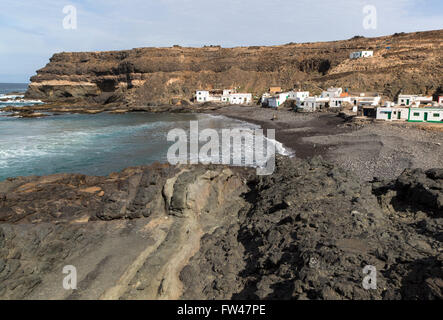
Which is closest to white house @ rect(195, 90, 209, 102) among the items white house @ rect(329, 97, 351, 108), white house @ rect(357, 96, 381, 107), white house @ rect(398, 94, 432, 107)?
white house @ rect(329, 97, 351, 108)

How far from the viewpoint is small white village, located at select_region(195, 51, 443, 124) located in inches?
1211

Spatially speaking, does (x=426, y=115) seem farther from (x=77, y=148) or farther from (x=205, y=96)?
(x=205, y=96)

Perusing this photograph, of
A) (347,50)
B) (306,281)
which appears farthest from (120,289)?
(347,50)

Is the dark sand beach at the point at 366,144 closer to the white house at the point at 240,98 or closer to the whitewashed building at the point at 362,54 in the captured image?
the white house at the point at 240,98

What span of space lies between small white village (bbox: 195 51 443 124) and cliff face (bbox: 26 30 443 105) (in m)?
6.38

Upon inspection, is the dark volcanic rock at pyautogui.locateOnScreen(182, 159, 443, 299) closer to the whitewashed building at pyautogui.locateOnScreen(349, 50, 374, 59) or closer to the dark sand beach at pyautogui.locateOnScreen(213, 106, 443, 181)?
the dark sand beach at pyautogui.locateOnScreen(213, 106, 443, 181)

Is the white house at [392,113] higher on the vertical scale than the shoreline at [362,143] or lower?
higher

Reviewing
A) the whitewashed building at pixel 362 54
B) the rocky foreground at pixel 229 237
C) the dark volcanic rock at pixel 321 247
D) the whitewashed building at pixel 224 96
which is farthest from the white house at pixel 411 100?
the dark volcanic rock at pixel 321 247

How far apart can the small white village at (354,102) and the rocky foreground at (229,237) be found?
2534 centimetres

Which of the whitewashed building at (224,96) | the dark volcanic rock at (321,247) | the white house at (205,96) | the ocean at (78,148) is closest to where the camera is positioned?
the dark volcanic rock at (321,247)

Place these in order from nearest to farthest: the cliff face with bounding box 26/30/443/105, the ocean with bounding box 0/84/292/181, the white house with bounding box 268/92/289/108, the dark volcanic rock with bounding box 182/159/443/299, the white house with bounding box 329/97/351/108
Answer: the dark volcanic rock with bounding box 182/159/443/299 < the ocean with bounding box 0/84/292/181 < the white house with bounding box 329/97/351/108 < the white house with bounding box 268/92/289/108 < the cliff face with bounding box 26/30/443/105

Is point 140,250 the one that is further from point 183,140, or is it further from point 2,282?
point 183,140

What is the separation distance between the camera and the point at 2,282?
7230 millimetres

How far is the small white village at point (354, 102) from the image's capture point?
30766 mm
